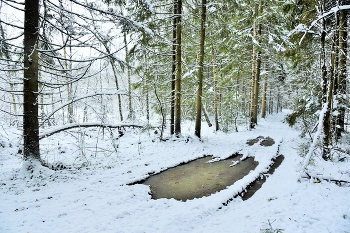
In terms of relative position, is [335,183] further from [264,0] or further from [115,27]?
[264,0]

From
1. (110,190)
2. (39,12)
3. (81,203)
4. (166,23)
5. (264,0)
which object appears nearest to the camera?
(81,203)

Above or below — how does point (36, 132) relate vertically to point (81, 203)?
above

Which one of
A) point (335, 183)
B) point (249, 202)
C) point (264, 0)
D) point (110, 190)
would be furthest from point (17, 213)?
point (264, 0)

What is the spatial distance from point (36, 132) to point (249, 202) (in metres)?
6.40

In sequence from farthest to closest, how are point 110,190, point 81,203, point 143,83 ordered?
1. point 143,83
2. point 110,190
3. point 81,203

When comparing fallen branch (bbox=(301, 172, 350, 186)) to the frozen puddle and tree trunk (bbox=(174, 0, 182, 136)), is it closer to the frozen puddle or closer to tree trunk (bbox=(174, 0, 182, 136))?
the frozen puddle

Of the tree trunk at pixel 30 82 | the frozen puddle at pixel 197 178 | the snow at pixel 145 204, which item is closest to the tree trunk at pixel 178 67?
the frozen puddle at pixel 197 178

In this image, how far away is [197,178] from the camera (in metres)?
7.12

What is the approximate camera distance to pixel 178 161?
8.84 metres

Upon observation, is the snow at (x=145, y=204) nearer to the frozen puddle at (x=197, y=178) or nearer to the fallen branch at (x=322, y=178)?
the fallen branch at (x=322, y=178)

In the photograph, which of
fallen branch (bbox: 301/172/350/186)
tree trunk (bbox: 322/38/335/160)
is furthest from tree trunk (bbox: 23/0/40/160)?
tree trunk (bbox: 322/38/335/160)

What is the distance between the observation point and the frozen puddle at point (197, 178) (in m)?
5.98

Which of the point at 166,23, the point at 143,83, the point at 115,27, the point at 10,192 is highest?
the point at 166,23

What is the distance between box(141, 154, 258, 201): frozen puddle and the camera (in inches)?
235
